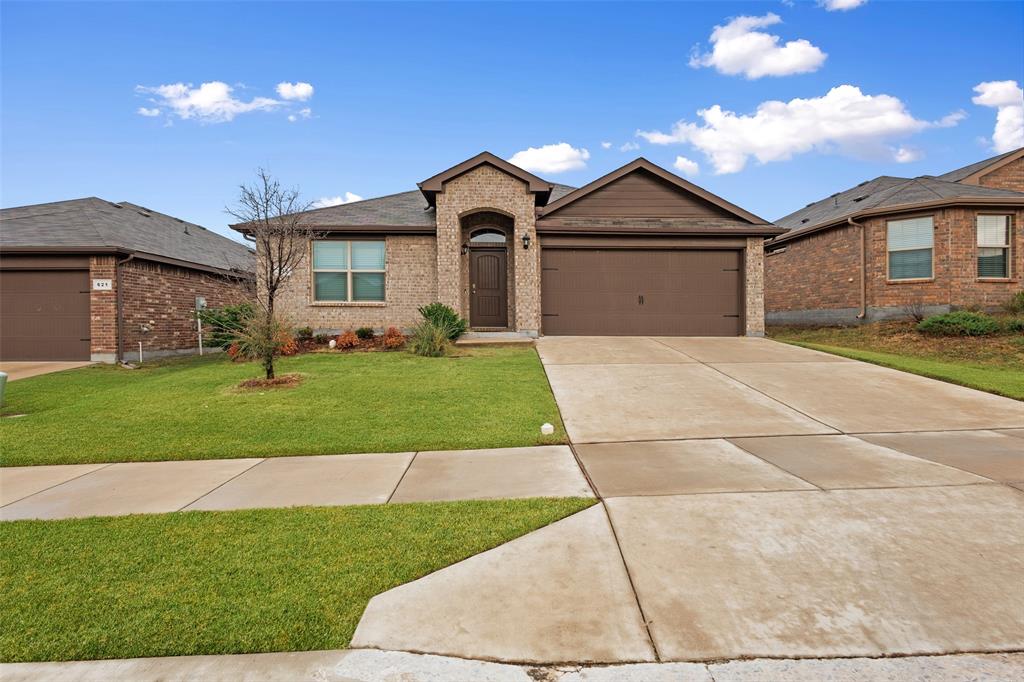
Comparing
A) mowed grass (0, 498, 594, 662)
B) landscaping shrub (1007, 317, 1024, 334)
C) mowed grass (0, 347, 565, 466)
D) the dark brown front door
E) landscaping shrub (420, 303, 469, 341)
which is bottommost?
mowed grass (0, 498, 594, 662)

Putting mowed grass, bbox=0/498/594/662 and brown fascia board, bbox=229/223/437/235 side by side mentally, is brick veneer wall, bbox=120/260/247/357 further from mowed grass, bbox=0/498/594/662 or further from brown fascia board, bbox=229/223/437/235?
mowed grass, bbox=0/498/594/662

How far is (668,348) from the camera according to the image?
41.0ft

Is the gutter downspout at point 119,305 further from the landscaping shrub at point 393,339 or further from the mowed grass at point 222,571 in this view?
the mowed grass at point 222,571

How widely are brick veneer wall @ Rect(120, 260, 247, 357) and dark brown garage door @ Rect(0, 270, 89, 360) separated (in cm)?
94

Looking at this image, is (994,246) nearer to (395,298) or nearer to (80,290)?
(395,298)

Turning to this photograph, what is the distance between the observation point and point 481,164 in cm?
1423

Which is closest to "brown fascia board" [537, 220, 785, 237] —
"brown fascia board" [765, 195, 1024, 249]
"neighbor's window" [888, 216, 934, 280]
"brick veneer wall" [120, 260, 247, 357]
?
"brown fascia board" [765, 195, 1024, 249]

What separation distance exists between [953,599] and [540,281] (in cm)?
1250

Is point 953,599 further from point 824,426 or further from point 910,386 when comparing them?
point 910,386

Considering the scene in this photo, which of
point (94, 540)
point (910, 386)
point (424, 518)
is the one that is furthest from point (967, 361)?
point (94, 540)

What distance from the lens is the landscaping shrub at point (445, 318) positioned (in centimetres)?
1318

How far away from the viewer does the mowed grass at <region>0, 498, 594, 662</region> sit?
2424mm

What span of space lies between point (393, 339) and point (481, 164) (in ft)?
18.3

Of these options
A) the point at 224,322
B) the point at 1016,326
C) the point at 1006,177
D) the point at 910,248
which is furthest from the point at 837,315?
the point at 224,322
